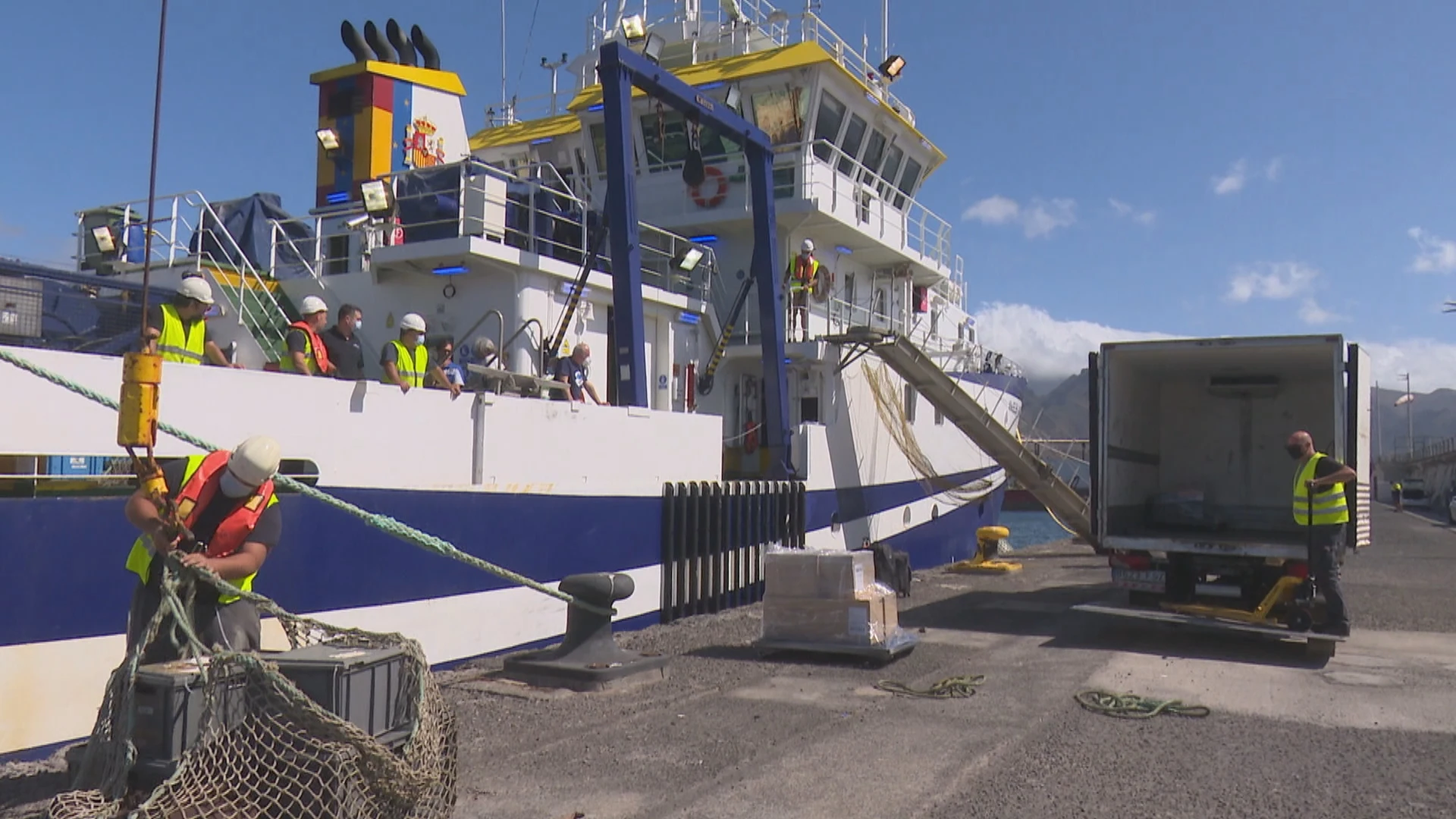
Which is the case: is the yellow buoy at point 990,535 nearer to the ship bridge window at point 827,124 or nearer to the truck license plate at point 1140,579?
the truck license plate at point 1140,579

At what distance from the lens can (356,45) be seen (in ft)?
42.5

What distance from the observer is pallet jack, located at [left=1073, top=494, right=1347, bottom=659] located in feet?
25.6

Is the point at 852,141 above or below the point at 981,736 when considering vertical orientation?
above

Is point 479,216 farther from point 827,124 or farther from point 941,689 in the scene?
point 941,689

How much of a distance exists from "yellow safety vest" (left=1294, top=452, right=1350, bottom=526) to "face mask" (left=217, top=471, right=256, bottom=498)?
7346mm

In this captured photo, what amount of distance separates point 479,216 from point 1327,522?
7802 millimetres

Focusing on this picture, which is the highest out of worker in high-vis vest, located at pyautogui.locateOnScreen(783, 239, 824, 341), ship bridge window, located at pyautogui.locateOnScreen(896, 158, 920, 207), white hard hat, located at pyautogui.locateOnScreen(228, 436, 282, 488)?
ship bridge window, located at pyautogui.locateOnScreen(896, 158, 920, 207)

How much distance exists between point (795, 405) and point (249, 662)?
10.3m

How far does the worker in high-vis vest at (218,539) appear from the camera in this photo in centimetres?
379

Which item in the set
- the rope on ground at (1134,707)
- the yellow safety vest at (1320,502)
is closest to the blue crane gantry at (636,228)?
the rope on ground at (1134,707)

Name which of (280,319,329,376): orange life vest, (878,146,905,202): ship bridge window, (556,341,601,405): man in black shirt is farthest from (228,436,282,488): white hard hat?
(878,146,905,202): ship bridge window

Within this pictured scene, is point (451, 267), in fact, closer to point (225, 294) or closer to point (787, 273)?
point (225, 294)

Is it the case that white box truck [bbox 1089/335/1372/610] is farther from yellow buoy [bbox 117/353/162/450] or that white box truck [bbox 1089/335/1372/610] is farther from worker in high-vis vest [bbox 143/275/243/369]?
yellow buoy [bbox 117/353/162/450]

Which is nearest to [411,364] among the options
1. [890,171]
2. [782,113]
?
[782,113]
